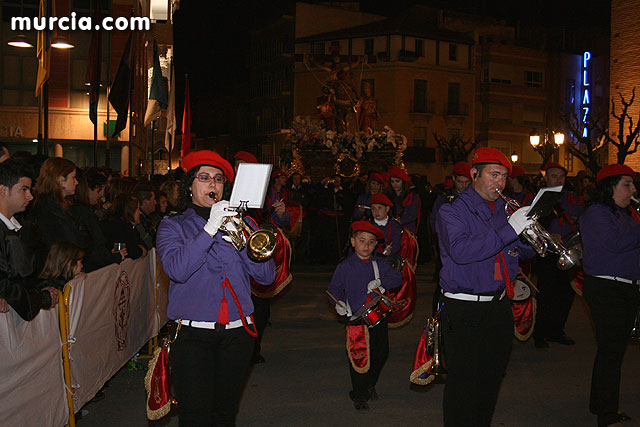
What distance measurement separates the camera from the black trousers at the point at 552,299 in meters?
9.05

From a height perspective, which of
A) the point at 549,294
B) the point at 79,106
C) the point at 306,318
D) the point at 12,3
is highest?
the point at 12,3

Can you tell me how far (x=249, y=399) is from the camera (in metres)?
6.71

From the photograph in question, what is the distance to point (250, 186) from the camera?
12.5 feet

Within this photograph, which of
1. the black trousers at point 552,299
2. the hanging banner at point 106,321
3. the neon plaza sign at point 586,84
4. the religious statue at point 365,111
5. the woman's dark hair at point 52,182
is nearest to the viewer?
the hanging banner at point 106,321

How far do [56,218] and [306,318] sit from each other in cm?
515

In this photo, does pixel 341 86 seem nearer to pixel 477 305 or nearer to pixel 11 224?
pixel 11 224

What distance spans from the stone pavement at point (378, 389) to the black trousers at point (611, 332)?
368mm

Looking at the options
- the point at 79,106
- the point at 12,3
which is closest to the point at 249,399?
the point at 79,106

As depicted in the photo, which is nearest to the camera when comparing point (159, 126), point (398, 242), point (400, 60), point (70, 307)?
point (70, 307)

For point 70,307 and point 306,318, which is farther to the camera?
point 306,318

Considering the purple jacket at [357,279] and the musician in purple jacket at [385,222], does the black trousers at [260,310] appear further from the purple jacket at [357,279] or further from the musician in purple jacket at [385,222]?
the musician in purple jacket at [385,222]

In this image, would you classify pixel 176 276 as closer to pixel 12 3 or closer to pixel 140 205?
pixel 140 205

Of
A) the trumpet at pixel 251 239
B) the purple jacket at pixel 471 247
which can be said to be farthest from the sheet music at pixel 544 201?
the trumpet at pixel 251 239

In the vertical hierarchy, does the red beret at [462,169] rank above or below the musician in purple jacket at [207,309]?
above
